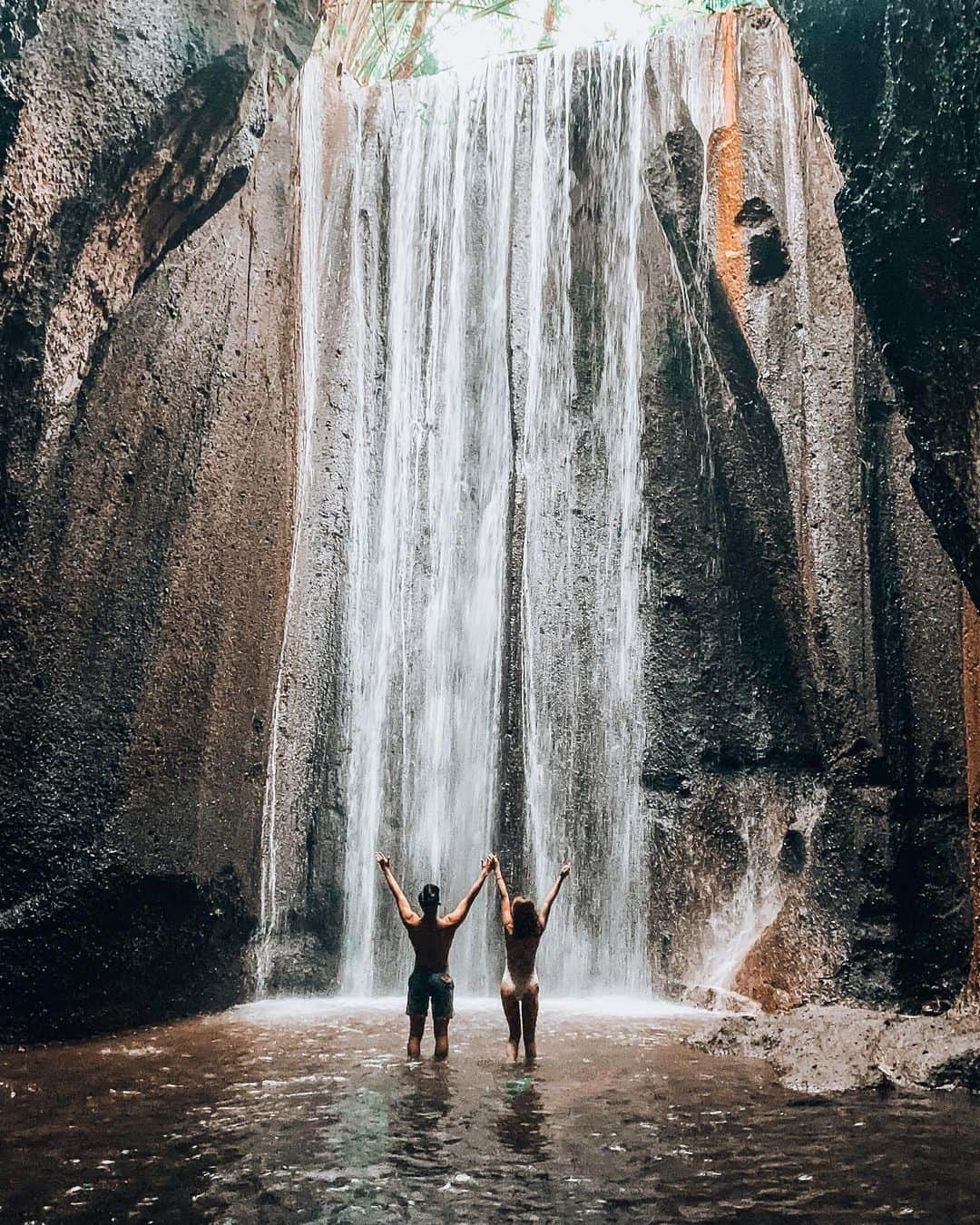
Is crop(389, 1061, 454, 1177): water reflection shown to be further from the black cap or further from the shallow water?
the black cap

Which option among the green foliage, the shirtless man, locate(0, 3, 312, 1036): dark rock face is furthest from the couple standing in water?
the green foliage

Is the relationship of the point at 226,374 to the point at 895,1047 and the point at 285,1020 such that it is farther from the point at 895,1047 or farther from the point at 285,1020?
the point at 895,1047

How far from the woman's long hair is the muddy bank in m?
1.42

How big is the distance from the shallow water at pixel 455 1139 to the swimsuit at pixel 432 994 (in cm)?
29

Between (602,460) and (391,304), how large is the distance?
2.78m

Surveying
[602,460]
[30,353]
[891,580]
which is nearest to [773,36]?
[602,460]

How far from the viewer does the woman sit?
672cm

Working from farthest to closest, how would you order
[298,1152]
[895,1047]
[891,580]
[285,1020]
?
[891,580]
[285,1020]
[895,1047]
[298,1152]

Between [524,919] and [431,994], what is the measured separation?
26.2 inches

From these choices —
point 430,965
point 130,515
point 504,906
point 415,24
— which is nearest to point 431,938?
point 430,965

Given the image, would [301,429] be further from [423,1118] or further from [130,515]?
[423,1118]

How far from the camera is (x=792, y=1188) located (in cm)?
430

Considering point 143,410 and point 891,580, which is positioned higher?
point 143,410

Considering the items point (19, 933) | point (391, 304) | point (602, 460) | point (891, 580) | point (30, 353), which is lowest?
point (19, 933)
